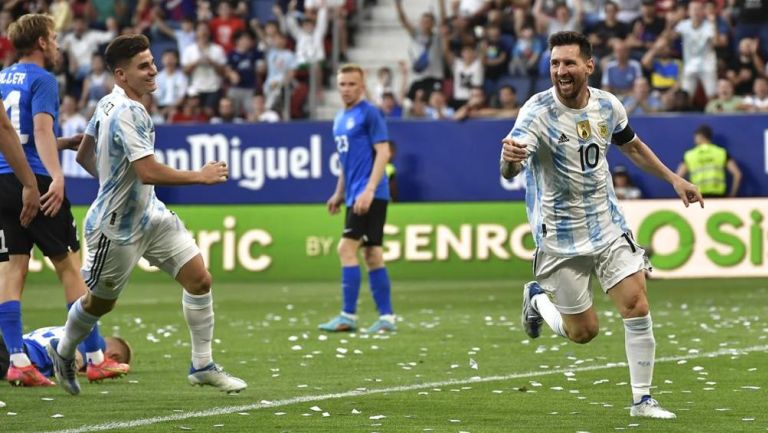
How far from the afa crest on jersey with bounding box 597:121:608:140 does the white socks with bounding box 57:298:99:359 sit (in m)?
2.98

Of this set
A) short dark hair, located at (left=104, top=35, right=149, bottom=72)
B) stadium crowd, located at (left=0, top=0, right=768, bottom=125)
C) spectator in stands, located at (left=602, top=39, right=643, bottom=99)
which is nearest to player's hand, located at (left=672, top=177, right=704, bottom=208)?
short dark hair, located at (left=104, top=35, right=149, bottom=72)

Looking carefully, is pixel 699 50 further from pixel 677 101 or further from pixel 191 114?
pixel 191 114

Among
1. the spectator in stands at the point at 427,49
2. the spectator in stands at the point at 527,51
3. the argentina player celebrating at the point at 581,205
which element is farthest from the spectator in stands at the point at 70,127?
the argentina player celebrating at the point at 581,205

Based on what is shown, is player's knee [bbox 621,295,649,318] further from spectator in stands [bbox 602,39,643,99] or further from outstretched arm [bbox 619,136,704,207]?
spectator in stands [bbox 602,39,643,99]

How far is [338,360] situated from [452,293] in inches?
300

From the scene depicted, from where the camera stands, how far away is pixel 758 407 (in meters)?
8.06

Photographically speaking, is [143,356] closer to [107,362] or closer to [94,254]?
[107,362]

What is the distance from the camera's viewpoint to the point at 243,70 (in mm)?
25188

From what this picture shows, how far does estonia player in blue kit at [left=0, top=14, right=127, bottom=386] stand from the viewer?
30.1 ft

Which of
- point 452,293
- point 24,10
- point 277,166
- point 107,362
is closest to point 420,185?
point 277,166

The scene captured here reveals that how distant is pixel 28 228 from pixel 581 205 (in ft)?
11.3

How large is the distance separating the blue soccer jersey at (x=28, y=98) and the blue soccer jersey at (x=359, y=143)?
447 centimetres

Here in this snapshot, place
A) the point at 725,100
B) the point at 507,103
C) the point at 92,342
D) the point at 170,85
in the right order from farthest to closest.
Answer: the point at 170,85 → the point at 507,103 → the point at 725,100 → the point at 92,342

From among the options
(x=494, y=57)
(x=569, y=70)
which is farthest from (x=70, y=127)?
(x=569, y=70)
